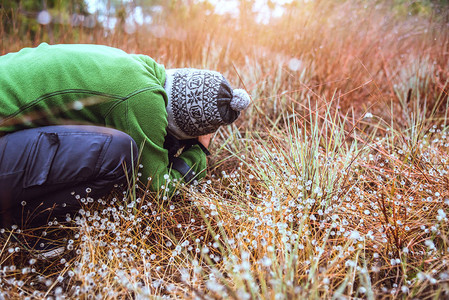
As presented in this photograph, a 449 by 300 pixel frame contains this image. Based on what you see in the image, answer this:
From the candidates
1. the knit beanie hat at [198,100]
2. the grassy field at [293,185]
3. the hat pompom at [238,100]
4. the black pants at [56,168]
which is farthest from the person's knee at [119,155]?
the hat pompom at [238,100]

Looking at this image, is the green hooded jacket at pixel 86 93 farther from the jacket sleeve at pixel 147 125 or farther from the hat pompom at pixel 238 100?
the hat pompom at pixel 238 100

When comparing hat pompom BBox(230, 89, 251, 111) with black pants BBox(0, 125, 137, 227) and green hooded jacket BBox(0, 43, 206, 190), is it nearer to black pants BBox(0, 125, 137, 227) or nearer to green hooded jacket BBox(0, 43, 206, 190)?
green hooded jacket BBox(0, 43, 206, 190)

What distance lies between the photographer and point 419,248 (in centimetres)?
127

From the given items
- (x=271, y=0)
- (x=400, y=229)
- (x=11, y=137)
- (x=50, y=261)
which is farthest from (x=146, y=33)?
(x=400, y=229)

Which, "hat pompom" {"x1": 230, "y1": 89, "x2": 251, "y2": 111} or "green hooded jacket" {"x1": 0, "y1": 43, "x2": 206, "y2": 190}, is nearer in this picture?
"green hooded jacket" {"x1": 0, "y1": 43, "x2": 206, "y2": 190}

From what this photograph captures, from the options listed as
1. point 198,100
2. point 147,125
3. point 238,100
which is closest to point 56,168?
point 147,125

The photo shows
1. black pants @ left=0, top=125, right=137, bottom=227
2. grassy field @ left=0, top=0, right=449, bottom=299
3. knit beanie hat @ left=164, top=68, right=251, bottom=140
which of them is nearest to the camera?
grassy field @ left=0, top=0, right=449, bottom=299

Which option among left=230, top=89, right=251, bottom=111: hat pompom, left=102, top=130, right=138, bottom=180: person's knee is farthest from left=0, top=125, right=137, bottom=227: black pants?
left=230, top=89, right=251, bottom=111: hat pompom

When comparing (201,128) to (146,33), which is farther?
(146,33)

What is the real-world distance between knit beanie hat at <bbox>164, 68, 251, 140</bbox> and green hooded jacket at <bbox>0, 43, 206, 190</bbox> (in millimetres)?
106

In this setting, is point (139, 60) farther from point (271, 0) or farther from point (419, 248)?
point (271, 0)

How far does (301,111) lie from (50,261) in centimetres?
188

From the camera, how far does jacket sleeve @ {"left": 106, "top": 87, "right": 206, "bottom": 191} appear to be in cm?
143

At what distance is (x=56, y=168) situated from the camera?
1278 millimetres
